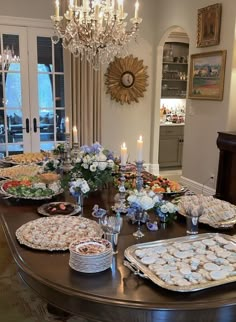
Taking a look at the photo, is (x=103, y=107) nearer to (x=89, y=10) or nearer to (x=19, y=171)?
(x=89, y=10)

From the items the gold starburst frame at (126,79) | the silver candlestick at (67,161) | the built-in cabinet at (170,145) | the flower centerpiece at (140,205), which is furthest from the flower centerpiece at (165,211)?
the built-in cabinet at (170,145)

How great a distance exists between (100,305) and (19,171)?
6.29 ft

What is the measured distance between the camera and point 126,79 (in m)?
5.63

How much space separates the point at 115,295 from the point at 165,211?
0.70 metres

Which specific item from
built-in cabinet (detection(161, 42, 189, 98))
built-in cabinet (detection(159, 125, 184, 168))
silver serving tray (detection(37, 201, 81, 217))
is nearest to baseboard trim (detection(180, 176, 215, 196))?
built-in cabinet (detection(159, 125, 184, 168))

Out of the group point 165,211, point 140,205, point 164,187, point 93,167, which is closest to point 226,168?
point 164,187

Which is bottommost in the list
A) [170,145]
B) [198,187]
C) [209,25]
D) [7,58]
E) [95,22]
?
[198,187]

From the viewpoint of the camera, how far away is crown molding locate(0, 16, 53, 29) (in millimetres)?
4883

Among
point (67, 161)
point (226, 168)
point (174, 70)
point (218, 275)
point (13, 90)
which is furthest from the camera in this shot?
point (174, 70)

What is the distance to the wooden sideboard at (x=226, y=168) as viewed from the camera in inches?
159

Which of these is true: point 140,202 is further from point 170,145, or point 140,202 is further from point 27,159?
point 170,145

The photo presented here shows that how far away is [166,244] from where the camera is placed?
5.14 feet

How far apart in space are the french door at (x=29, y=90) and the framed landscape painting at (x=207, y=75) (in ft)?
6.67

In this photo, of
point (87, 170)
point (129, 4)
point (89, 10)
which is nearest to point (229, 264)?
point (87, 170)
